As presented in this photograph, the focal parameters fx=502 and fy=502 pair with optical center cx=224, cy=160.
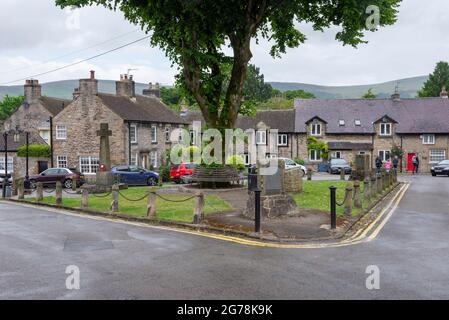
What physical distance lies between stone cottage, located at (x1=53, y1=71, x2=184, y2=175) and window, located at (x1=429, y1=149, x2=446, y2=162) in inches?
1299

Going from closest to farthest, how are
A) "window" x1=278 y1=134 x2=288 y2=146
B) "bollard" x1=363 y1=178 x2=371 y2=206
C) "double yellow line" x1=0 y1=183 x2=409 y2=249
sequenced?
"double yellow line" x1=0 y1=183 x2=409 y2=249
"bollard" x1=363 y1=178 x2=371 y2=206
"window" x1=278 y1=134 x2=288 y2=146

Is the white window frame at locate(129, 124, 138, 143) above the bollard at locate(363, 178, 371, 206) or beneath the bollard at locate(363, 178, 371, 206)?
above

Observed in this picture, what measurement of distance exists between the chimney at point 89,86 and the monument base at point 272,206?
33168mm

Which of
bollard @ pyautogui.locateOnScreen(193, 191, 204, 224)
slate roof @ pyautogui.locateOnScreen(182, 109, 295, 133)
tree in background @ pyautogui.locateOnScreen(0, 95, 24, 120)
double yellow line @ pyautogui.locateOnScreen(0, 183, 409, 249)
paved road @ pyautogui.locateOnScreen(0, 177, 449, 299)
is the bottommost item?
double yellow line @ pyautogui.locateOnScreen(0, 183, 409, 249)

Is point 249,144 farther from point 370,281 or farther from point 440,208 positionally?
point 370,281

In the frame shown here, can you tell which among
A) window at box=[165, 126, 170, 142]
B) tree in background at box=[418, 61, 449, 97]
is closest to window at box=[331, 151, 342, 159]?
window at box=[165, 126, 170, 142]

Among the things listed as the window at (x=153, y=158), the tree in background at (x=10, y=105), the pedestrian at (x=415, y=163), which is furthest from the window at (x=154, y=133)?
the tree in background at (x=10, y=105)

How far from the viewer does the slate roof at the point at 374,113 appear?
6109 centimetres

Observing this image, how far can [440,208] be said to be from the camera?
2092cm

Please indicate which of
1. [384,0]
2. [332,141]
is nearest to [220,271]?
[384,0]

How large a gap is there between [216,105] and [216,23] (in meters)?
4.32

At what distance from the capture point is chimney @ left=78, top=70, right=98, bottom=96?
46.0 m

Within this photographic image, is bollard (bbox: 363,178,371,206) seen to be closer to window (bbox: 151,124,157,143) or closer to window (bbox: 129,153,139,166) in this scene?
window (bbox: 129,153,139,166)

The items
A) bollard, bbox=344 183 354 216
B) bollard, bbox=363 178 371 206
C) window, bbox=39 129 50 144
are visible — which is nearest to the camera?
bollard, bbox=344 183 354 216
